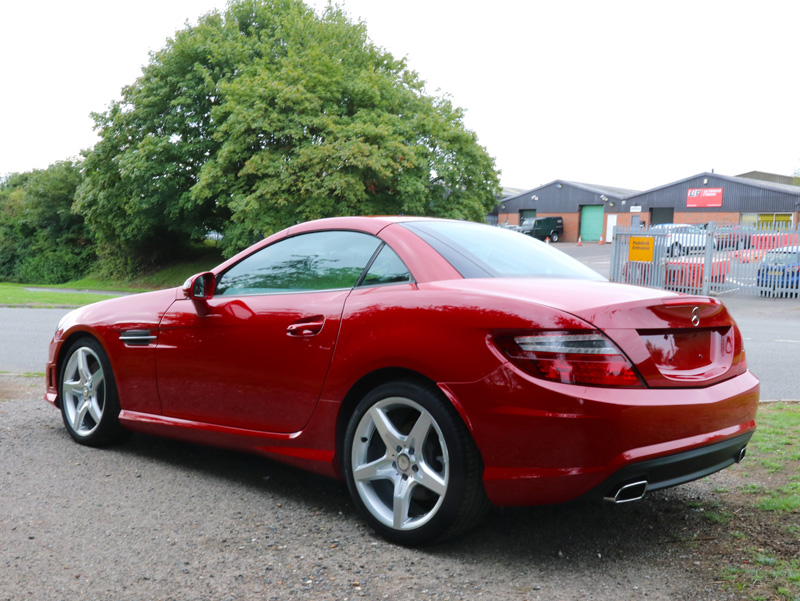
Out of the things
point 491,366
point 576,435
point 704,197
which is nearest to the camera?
point 576,435

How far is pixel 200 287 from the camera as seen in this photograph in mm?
4387

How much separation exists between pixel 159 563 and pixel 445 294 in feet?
5.29

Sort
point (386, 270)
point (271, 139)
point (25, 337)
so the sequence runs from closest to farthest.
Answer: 1. point (386, 270)
2. point (25, 337)
3. point (271, 139)

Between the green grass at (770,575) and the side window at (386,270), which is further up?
the side window at (386,270)

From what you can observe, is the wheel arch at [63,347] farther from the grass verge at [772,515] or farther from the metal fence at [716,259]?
the metal fence at [716,259]

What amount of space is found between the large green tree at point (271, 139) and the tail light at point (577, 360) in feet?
89.9

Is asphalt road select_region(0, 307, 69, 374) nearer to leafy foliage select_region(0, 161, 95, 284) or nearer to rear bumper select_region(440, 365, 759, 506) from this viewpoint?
rear bumper select_region(440, 365, 759, 506)

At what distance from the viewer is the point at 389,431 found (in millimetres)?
3393

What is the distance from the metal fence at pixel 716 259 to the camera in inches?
898

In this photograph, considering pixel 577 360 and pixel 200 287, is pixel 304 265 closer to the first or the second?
pixel 200 287

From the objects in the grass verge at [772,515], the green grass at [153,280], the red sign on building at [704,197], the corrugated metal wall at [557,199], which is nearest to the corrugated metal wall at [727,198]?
the red sign on building at [704,197]

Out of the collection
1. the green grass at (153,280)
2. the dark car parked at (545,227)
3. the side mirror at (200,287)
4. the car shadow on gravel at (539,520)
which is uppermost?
the dark car parked at (545,227)

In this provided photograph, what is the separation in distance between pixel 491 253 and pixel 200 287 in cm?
164

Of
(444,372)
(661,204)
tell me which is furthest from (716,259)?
(661,204)
